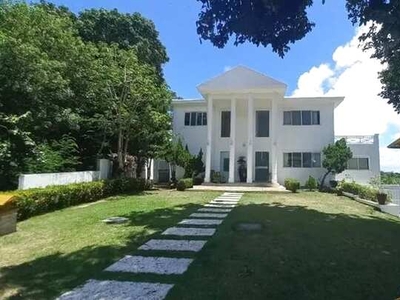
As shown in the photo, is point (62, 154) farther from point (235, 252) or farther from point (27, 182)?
point (235, 252)

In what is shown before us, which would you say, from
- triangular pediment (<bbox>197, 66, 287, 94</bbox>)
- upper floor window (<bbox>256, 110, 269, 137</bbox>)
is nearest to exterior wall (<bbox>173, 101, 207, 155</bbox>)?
triangular pediment (<bbox>197, 66, 287, 94</bbox>)

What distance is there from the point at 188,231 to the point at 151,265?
106 inches

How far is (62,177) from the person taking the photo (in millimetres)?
13930

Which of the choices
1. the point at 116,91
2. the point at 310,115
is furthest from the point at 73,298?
the point at 310,115

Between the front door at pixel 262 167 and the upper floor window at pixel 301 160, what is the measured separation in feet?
3.95

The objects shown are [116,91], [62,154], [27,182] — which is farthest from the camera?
[116,91]

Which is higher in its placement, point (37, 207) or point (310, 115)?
point (310, 115)

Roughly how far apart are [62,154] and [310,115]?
16.5 m

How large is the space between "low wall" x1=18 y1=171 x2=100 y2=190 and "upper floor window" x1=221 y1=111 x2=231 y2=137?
12039 millimetres

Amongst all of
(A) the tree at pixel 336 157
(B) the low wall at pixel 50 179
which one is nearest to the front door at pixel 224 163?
(A) the tree at pixel 336 157

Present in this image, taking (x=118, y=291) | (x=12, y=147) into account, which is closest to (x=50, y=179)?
(x=12, y=147)

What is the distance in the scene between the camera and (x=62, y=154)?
52.9 ft

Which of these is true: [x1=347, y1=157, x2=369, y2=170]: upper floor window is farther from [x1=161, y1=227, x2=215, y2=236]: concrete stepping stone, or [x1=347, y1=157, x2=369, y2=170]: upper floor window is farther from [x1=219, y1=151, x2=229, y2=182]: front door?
[x1=161, y1=227, x2=215, y2=236]: concrete stepping stone

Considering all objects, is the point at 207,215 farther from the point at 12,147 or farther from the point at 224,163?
the point at 224,163
